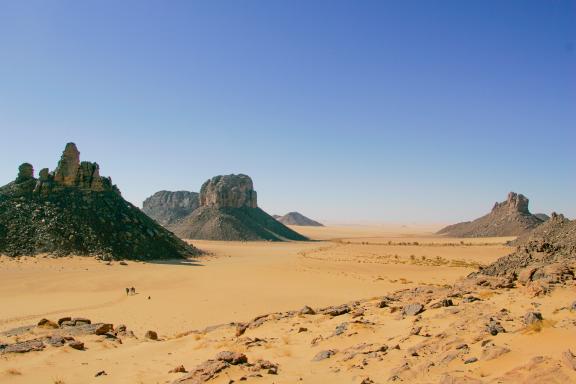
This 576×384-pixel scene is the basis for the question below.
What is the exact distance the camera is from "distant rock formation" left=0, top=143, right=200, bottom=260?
135ft

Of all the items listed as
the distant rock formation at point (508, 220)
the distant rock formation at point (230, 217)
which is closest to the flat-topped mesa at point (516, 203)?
the distant rock formation at point (508, 220)

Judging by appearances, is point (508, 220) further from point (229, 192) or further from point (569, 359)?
point (569, 359)

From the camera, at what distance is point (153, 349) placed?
12.5 meters

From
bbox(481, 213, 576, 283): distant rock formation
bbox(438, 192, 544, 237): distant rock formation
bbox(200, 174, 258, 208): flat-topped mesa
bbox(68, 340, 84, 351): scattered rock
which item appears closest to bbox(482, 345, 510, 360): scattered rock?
bbox(481, 213, 576, 283): distant rock formation

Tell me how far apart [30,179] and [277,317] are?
4540 cm

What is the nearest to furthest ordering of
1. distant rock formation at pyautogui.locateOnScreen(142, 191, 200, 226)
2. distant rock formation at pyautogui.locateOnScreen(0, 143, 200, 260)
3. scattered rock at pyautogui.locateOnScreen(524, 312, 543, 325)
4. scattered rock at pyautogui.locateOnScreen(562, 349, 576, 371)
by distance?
scattered rock at pyautogui.locateOnScreen(562, 349, 576, 371) < scattered rock at pyautogui.locateOnScreen(524, 312, 543, 325) < distant rock formation at pyautogui.locateOnScreen(0, 143, 200, 260) < distant rock formation at pyautogui.locateOnScreen(142, 191, 200, 226)

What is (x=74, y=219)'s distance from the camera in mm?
45156

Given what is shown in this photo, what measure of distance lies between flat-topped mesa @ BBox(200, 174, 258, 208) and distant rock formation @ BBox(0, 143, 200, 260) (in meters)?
53.4

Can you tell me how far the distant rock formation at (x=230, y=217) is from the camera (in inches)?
3873

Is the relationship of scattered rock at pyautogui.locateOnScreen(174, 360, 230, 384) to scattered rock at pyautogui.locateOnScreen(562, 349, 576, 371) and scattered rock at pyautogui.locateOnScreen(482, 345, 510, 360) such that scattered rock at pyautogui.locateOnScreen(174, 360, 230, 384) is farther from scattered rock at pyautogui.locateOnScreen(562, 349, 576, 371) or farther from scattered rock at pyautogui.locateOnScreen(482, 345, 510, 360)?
scattered rock at pyautogui.locateOnScreen(562, 349, 576, 371)

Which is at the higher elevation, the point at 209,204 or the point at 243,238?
the point at 209,204

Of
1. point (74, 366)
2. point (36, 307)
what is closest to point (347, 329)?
point (74, 366)

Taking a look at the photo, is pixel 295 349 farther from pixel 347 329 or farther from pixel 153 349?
pixel 153 349

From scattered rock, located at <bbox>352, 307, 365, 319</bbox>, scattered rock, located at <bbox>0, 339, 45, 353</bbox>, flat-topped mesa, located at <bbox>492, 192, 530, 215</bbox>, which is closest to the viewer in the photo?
scattered rock, located at <bbox>0, 339, 45, 353</bbox>
